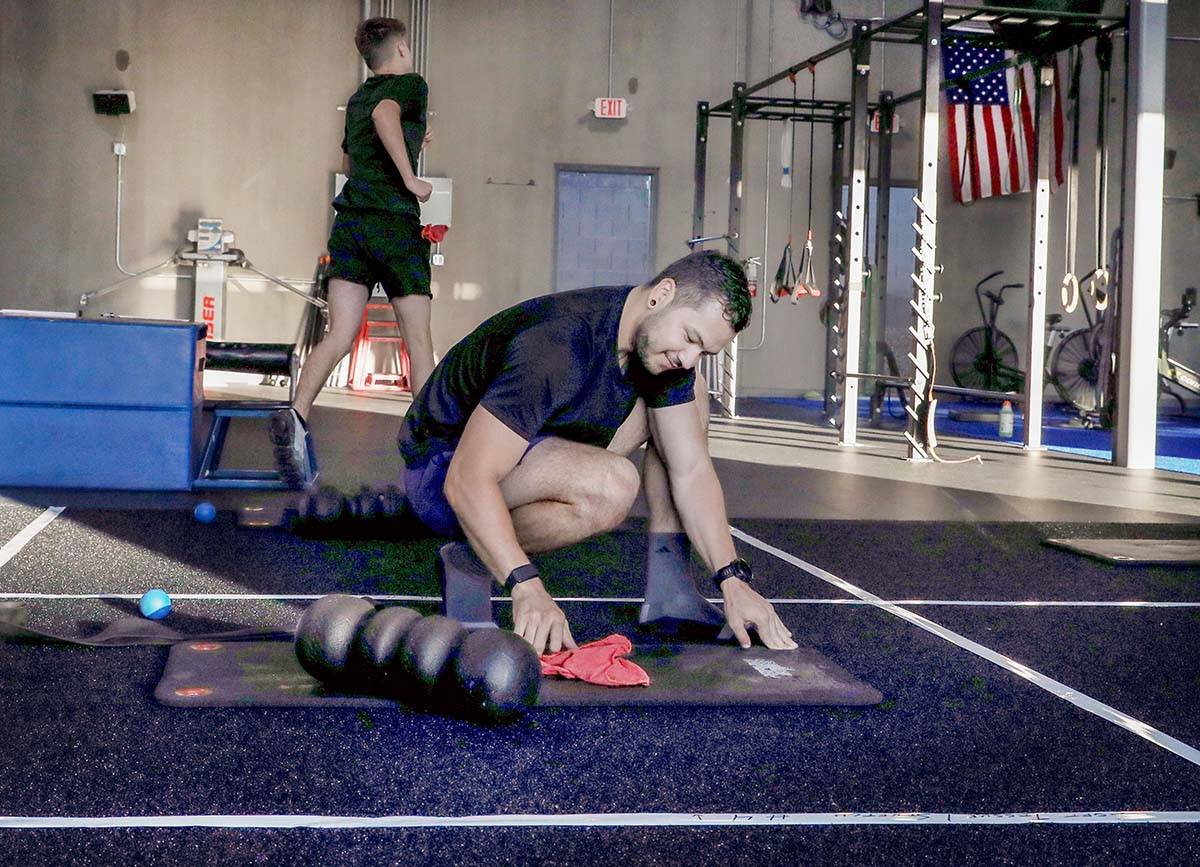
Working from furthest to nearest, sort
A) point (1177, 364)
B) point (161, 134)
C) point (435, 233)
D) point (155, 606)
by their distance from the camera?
point (161, 134) < point (435, 233) < point (1177, 364) < point (155, 606)

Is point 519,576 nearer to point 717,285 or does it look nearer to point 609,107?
point 717,285

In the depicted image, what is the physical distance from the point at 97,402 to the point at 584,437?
7.75ft

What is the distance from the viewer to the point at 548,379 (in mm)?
2029

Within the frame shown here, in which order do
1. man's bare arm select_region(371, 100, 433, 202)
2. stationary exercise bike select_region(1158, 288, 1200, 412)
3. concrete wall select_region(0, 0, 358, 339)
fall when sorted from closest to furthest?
man's bare arm select_region(371, 100, 433, 202) → stationary exercise bike select_region(1158, 288, 1200, 412) → concrete wall select_region(0, 0, 358, 339)

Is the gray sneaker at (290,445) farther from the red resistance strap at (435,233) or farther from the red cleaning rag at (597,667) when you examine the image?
the red resistance strap at (435,233)

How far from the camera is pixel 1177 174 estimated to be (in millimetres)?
10914

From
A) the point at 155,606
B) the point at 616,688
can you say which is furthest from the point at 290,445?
the point at 616,688

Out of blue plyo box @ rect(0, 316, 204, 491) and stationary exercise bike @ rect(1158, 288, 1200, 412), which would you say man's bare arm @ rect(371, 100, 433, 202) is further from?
stationary exercise bike @ rect(1158, 288, 1200, 412)

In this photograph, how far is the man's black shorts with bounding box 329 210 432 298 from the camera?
4.12 meters

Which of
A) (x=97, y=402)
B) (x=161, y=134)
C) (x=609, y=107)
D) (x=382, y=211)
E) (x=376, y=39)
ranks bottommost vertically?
(x=97, y=402)

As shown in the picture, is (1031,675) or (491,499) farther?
(1031,675)

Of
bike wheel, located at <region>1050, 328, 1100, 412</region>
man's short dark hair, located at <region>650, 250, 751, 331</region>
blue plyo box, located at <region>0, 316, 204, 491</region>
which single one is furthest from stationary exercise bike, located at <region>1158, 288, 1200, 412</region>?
man's short dark hair, located at <region>650, 250, 751, 331</region>

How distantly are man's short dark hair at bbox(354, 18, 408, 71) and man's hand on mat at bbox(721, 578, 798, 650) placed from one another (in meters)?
2.52

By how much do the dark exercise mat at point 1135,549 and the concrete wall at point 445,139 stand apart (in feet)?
22.6
